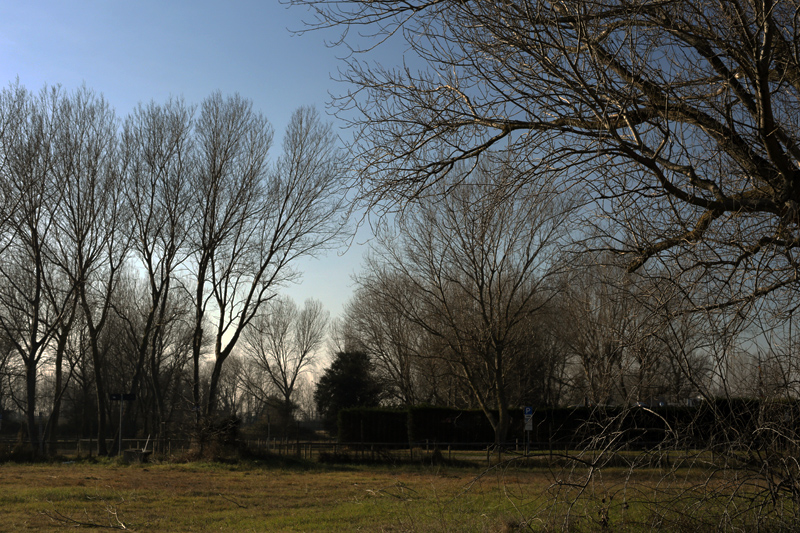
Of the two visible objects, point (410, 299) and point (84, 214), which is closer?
point (410, 299)

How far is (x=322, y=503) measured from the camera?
12.3m

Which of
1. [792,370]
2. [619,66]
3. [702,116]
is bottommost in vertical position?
[792,370]

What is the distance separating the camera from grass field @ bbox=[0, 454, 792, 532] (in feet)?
19.5

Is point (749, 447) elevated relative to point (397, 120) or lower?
lower

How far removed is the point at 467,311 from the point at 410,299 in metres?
2.69

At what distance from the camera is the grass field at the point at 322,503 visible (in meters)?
5.93

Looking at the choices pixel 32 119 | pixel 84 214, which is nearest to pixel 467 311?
pixel 84 214

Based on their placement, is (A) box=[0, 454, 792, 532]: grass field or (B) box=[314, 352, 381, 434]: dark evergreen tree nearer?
(A) box=[0, 454, 792, 532]: grass field

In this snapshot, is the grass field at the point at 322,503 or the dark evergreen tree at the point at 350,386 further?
the dark evergreen tree at the point at 350,386

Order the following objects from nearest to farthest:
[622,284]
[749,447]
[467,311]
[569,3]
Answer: [749,447] → [569,3] → [622,284] → [467,311]

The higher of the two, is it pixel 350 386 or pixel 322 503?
pixel 350 386

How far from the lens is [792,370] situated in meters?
4.83

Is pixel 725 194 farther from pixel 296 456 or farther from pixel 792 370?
pixel 296 456

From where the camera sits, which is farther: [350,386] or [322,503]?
[350,386]
